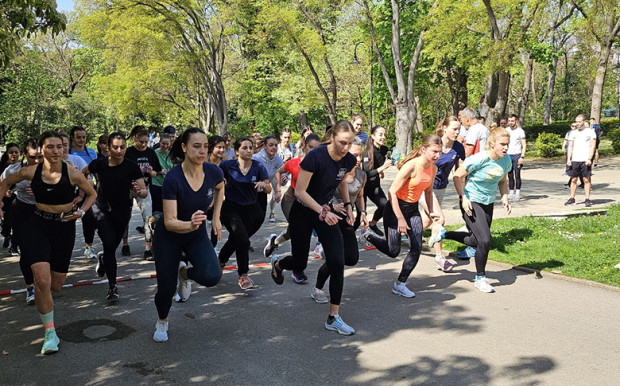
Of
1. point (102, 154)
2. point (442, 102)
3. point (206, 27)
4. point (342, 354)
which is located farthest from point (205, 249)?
point (442, 102)

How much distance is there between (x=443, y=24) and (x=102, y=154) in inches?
604

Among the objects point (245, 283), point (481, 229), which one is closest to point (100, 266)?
point (245, 283)

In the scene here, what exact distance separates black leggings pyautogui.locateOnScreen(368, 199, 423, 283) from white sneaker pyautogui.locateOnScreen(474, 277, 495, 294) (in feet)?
2.77

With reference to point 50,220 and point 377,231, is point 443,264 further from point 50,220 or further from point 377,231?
point 50,220

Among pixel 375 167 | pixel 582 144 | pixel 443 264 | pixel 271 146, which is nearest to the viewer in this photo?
pixel 443 264

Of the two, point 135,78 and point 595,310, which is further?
point 135,78

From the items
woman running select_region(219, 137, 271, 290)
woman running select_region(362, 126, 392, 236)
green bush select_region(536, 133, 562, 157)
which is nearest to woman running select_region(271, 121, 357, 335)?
woman running select_region(219, 137, 271, 290)

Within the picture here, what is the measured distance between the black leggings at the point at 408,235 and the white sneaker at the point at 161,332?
2719 mm

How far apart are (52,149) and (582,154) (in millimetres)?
10668

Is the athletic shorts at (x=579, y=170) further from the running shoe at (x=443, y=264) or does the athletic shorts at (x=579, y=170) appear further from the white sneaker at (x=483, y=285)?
the white sneaker at (x=483, y=285)

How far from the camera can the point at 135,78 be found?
3422cm

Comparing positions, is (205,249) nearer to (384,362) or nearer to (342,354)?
(342,354)

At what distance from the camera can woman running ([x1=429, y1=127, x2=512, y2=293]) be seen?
21.5 feet

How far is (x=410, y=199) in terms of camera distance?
257 inches
